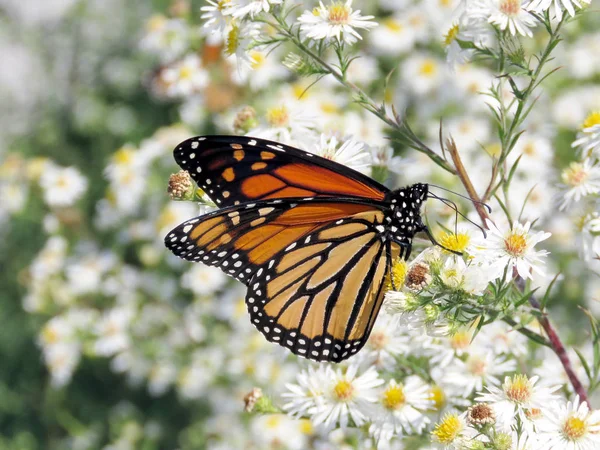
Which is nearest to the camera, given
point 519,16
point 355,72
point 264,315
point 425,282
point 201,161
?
point 425,282

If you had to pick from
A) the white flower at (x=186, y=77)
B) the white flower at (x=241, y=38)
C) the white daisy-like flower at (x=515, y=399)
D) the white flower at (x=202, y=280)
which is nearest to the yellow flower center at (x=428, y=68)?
the white flower at (x=186, y=77)

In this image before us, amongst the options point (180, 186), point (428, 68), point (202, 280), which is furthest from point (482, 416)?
point (428, 68)

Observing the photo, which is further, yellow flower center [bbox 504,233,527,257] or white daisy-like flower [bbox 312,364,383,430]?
white daisy-like flower [bbox 312,364,383,430]

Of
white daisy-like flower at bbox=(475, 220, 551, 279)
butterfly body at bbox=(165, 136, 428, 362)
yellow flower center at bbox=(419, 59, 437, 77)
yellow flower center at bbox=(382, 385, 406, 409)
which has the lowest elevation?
yellow flower center at bbox=(382, 385, 406, 409)

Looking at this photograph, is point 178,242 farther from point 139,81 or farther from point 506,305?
point 139,81

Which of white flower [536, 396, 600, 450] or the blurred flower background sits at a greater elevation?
the blurred flower background

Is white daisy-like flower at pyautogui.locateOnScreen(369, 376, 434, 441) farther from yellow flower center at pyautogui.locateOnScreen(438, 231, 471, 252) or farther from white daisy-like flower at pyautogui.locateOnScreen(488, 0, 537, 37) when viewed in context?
white daisy-like flower at pyautogui.locateOnScreen(488, 0, 537, 37)

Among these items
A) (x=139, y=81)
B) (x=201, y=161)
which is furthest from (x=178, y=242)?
(x=139, y=81)

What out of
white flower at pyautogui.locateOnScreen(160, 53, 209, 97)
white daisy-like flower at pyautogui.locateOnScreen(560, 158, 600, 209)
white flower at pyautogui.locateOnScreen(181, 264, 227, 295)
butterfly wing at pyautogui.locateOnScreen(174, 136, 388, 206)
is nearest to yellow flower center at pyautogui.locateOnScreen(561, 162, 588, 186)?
white daisy-like flower at pyautogui.locateOnScreen(560, 158, 600, 209)
